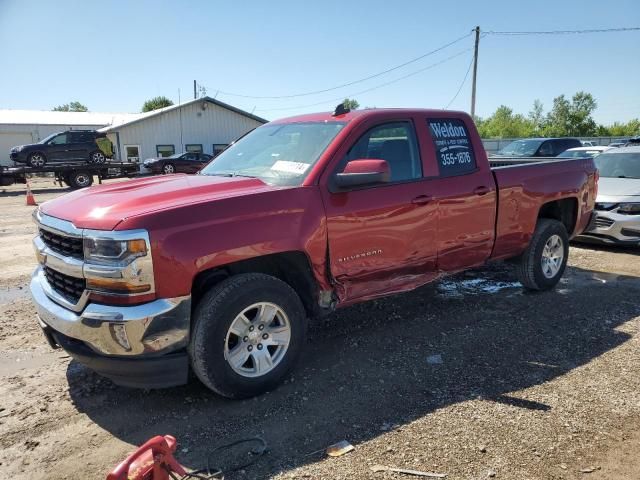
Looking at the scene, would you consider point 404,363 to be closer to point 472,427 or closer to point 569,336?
point 472,427

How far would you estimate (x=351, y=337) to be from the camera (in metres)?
4.44

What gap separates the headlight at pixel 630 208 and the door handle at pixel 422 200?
509cm

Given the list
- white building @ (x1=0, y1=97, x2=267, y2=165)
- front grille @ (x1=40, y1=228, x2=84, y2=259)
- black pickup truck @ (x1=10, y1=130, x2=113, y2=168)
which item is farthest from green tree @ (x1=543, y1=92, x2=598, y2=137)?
front grille @ (x1=40, y1=228, x2=84, y2=259)

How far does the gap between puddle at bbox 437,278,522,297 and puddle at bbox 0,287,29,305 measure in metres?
5.11

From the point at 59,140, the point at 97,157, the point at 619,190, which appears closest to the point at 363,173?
the point at 619,190

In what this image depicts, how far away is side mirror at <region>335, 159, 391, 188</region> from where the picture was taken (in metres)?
3.47

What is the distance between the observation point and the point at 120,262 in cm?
279

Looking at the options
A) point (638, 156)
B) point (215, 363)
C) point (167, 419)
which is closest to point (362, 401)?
point (215, 363)

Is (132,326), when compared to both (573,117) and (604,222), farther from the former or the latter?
(573,117)

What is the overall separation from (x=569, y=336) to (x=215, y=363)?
323 cm

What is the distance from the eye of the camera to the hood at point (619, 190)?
7.61m

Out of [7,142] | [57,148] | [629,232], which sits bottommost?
[629,232]

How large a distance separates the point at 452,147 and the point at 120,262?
3159mm

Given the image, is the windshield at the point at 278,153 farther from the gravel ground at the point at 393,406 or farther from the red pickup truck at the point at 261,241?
the gravel ground at the point at 393,406
